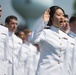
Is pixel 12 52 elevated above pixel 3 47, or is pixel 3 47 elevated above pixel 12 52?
pixel 3 47

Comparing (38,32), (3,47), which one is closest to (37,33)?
(38,32)

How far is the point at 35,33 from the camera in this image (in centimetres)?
1047

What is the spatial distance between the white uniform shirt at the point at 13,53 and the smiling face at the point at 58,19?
2.62m

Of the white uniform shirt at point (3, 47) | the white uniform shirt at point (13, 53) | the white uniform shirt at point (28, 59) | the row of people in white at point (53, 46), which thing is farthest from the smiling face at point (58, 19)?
the white uniform shirt at point (28, 59)

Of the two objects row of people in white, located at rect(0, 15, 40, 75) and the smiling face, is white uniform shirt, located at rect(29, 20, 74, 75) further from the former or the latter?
row of people in white, located at rect(0, 15, 40, 75)

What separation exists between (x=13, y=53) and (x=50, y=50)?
3.28m

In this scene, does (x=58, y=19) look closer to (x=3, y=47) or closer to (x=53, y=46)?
(x=53, y=46)

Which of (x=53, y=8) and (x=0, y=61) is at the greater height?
(x=53, y=8)

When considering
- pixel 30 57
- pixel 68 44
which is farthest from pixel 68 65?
pixel 30 57

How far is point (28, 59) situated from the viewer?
15633mm

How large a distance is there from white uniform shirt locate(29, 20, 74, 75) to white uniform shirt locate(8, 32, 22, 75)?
8.45 feet

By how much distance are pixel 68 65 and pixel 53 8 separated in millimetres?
987

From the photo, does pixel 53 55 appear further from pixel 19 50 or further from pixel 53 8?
pixel 19 50

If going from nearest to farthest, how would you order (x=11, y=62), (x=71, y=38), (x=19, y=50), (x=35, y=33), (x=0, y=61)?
1. (x=35, y=33)
2. (x=71, y=38)
3. (x=0, y=61)
4. (x=11, y=62)
5. (x=19, y=50)
